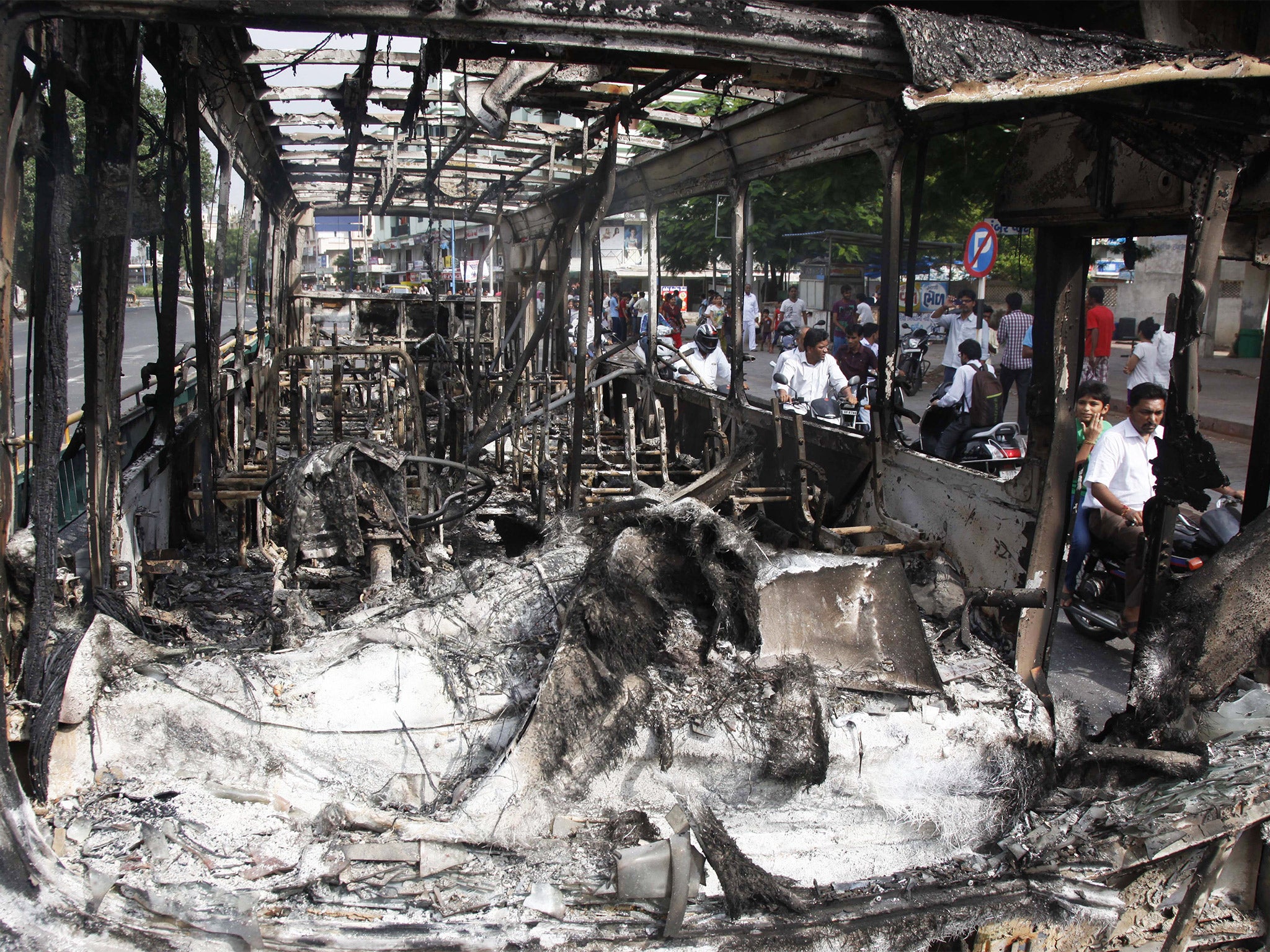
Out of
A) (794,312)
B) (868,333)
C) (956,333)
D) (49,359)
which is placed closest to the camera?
(49,359)

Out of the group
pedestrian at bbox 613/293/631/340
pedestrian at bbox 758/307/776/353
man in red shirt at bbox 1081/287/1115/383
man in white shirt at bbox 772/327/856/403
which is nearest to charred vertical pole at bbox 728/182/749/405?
man in white shirt at bbox 772/327/856/403

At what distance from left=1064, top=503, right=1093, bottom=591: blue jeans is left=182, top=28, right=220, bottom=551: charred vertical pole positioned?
5.42m

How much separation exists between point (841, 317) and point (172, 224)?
16.8 metres

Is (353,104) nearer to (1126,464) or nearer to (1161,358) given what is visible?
(1126,464)

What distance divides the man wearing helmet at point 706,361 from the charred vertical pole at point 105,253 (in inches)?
239

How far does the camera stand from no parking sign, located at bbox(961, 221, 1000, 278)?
383 inches

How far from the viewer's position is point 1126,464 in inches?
225

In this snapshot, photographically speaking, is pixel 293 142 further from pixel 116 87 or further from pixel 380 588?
pixel 380 588

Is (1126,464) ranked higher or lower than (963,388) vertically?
lower

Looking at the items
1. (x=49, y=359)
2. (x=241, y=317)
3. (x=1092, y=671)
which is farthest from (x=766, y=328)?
(x=49, y=359)

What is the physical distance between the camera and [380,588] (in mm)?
4141

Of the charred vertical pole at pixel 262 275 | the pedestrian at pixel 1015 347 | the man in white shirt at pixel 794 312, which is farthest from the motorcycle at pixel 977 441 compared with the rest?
the man in white shirt at pixel 794 312

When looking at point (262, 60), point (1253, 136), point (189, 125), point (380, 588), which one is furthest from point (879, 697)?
point (262, 60)

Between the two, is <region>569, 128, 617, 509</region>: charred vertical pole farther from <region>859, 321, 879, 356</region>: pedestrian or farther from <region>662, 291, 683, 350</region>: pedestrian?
<region>662, 291, 683, 350</region>: pedestrian
